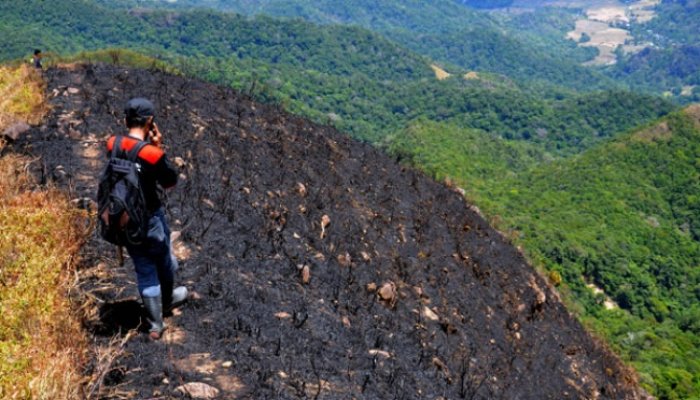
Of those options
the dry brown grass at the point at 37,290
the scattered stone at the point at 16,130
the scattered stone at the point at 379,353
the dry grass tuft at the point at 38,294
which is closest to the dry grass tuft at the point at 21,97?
the scattered stone at the point at 16,130

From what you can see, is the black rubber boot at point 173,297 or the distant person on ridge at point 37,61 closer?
the black rubber boot at point 173,297

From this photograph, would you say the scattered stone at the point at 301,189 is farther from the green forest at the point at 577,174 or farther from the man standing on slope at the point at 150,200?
the green forest at the point at 577,174

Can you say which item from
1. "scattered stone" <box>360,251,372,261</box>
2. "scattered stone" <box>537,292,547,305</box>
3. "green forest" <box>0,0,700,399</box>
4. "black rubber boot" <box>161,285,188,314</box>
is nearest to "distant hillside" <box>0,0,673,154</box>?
"green forest" <box>0,0,700,399</box>

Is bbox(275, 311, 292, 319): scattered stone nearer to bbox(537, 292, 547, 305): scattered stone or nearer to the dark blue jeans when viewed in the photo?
the dark blue jeans

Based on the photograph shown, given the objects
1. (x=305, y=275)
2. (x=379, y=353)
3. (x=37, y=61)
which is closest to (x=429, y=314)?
(x=379, y=353)

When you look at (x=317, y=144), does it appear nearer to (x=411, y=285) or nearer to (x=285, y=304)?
(x=411, y=285)

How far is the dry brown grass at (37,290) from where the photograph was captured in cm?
365

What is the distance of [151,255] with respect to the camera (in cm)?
449

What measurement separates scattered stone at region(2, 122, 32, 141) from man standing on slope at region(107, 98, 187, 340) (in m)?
Answer: 4.77

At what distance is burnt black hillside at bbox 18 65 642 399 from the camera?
5082 mm

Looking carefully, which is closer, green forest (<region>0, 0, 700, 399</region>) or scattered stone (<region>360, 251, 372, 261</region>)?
scattered stone (<region>360, 251, 372, 261</region>)

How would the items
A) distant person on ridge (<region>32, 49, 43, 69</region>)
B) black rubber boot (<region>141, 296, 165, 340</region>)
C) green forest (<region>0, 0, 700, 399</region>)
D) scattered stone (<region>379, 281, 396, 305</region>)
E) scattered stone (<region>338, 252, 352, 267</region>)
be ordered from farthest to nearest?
green forest (<region>0, 0, 700, 399</region>)
distant person on ridge (<region>32, 49, 43, 69</region>)
scattered stone (<region>338, 252, 352, 267</region>)
scattered stone (<region>379, 281, 396, 305</region>)
black rubber boot (<region>141, 296, 165, 340</region>)

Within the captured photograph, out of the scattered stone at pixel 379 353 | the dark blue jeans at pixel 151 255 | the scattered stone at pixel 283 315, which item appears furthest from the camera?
the scattered stone at pixel 379 353

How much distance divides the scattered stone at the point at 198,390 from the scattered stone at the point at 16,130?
583 centimetres
